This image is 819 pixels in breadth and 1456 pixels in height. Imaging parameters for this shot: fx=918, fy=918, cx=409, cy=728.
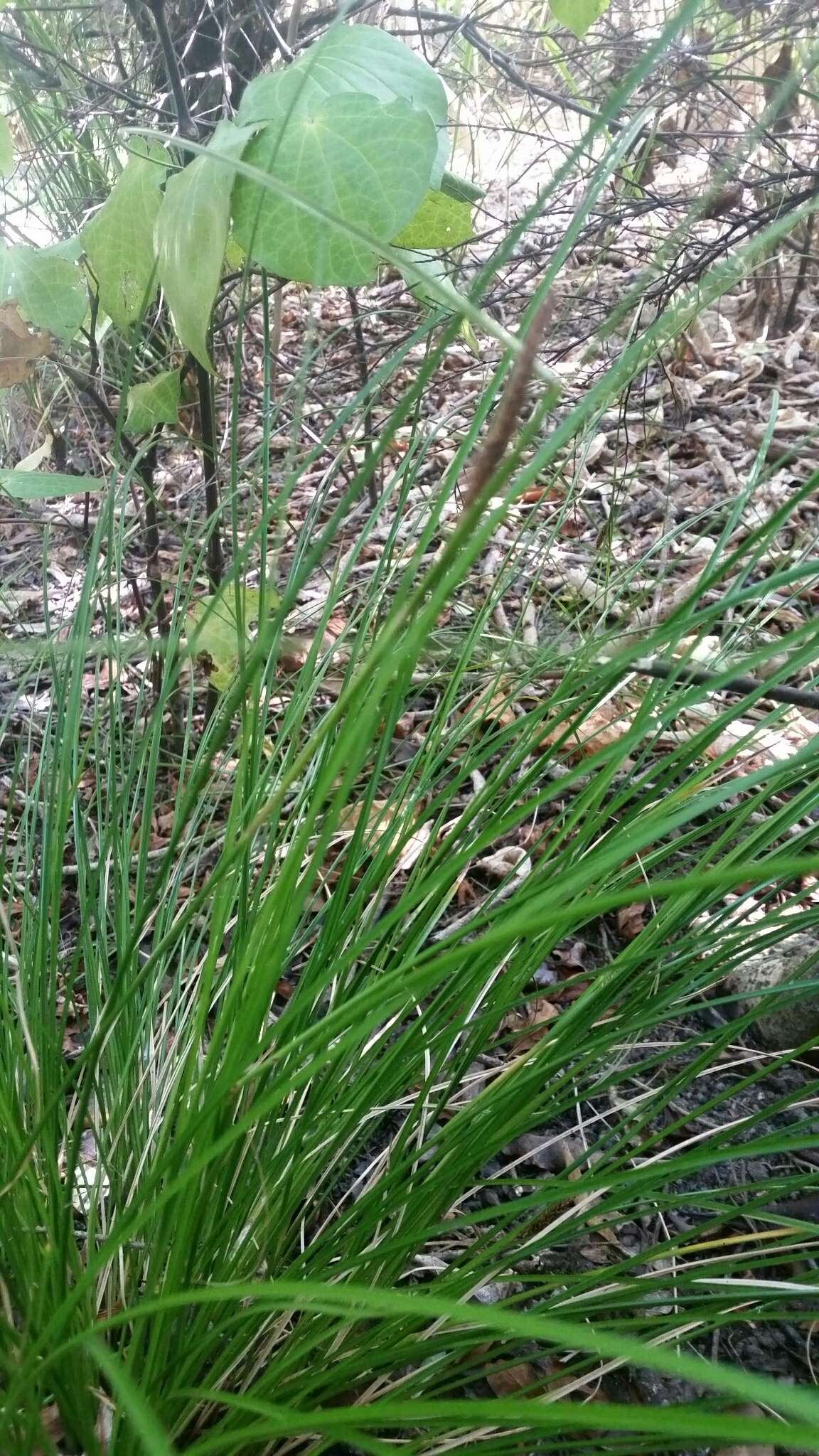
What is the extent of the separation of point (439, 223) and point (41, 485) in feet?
1.26

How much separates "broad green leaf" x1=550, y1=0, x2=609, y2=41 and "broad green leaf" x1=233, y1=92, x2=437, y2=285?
0.32 m

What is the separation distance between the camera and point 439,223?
75 cm

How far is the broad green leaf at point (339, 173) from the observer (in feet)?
1.68

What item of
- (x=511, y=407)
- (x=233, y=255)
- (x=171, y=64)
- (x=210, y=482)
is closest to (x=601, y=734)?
(x=210, y=482)

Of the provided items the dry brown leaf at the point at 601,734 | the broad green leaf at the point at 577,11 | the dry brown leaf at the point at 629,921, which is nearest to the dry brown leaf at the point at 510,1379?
the dry brown leaf at the point at 629,921

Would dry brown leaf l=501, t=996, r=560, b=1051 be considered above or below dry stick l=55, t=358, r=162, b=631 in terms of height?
below

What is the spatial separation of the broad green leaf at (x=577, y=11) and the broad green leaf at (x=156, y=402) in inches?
16.6

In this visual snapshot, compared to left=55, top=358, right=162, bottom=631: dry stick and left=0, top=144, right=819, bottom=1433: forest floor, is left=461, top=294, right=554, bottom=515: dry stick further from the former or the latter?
left=55, top=358, right=162, bottom=631: dry stick

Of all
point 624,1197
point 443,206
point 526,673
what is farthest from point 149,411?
point 624,1197

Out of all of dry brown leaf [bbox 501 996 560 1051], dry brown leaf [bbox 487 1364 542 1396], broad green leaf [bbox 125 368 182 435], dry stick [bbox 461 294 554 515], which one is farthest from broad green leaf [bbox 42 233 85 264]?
dry brown leaf [bbox 487 1364 542 1396]

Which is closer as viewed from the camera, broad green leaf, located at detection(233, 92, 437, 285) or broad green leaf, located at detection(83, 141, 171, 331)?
broad green leaf, located at detection(233, 92, 437, 285)

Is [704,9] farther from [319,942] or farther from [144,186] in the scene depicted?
[319,942]

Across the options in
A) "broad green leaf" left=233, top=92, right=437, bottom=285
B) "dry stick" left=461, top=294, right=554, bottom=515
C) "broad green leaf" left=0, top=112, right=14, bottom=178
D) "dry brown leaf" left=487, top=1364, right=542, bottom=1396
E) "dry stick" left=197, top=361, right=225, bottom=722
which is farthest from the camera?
"dry stick" left=197, top=361, right=225, bottom=722

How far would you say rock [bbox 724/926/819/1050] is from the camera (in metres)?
0.81
